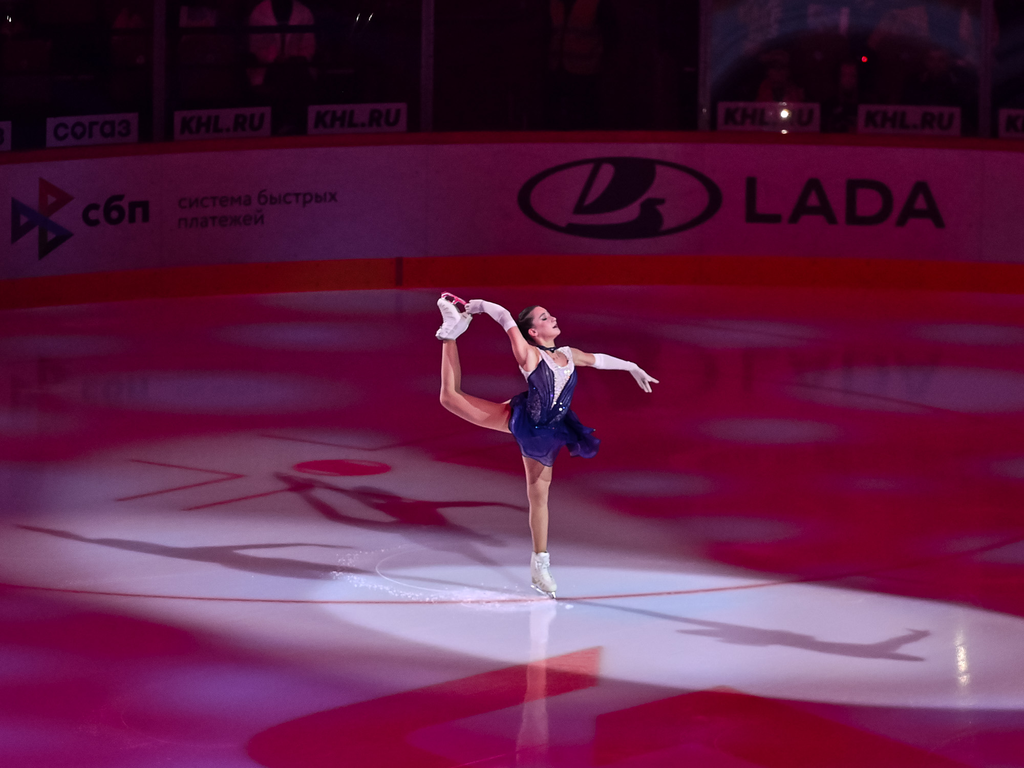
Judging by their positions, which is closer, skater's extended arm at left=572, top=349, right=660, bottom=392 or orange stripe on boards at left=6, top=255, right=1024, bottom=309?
skater's extended arm at left=572, top=349, right=660, bottom=392

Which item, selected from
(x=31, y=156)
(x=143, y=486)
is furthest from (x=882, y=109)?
(x=143, y=486)

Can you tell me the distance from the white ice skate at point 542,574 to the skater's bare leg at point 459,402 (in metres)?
0.59

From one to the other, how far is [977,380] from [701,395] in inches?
87.1

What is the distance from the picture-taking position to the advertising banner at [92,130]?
1523 cm

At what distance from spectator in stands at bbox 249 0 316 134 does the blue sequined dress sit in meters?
9.82

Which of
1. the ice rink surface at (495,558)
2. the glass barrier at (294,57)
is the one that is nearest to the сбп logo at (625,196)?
the glass barrier at (294,57)

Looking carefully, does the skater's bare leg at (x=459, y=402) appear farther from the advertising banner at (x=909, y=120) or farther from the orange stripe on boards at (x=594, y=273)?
the advertising banner at (x=909, y=120)

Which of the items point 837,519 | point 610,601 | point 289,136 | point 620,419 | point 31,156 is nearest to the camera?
point 610,601

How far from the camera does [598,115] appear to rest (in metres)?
17.0

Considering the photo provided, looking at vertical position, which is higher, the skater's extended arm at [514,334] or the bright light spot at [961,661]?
the skater's extended arm at [514,334]

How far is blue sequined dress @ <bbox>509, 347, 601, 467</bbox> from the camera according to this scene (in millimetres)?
7082

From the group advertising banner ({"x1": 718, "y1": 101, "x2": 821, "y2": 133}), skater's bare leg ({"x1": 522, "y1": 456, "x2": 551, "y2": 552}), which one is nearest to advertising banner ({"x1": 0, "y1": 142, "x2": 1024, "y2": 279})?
advertising banner ({"x1": 718, "y1": 101, "x2": 821, "y2": 133})

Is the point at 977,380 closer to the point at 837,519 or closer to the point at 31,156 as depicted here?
the point at 837,519

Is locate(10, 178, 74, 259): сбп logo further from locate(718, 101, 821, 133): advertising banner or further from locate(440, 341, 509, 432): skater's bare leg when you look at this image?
locate(440, 341, 509, 432): skater's bare leg
